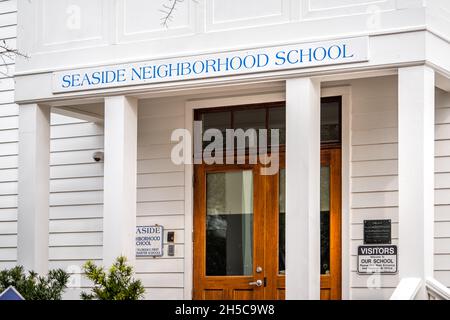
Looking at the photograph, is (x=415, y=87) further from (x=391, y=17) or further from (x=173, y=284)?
(x=173, y=284)

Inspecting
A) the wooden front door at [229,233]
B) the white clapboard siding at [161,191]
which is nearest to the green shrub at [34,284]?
the white clapboard siding at [161,191]

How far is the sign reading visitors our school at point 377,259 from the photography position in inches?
475

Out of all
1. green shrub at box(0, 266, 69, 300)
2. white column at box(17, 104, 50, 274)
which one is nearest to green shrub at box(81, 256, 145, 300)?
green shrub at box(0, 266, 69, 300)

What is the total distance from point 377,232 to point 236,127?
2358mm

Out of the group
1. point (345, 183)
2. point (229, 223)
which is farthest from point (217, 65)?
point (229, 223)

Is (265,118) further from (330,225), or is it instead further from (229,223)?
(330,225)

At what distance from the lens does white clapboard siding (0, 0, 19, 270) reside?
14891 mm

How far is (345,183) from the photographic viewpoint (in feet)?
40.9

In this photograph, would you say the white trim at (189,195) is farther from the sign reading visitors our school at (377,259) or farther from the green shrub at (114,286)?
the green shrub at (114,286)

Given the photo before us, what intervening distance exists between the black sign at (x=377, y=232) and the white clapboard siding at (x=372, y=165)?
0.06 m

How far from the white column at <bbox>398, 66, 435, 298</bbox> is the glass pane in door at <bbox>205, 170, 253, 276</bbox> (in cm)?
314

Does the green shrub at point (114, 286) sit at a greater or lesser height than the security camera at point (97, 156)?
lesser
